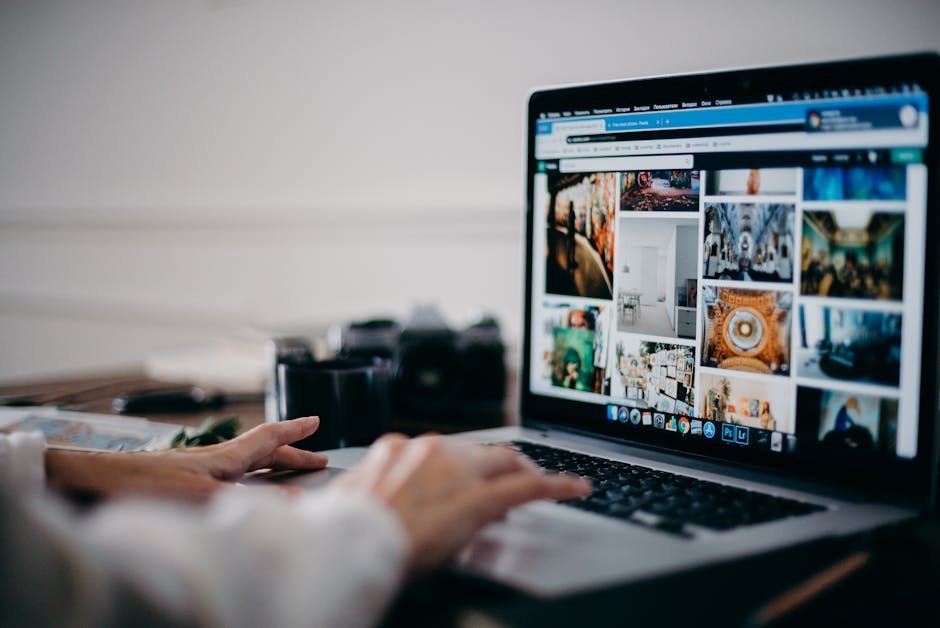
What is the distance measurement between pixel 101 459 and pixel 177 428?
258mm

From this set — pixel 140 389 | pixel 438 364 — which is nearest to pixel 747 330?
pixel 438 364

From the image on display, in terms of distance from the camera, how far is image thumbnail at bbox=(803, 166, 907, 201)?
1.89 ft

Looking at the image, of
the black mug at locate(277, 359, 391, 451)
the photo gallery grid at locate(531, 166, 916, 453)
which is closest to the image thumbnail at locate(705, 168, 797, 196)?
the photo gallery grid at locate(531, 166, 916, 453)

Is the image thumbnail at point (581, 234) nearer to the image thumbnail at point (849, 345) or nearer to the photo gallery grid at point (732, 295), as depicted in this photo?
the photo gallery grid at point (732, 295)

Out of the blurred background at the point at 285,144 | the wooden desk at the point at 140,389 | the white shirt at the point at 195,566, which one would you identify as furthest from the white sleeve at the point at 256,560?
the blurred background at the point at 285,144

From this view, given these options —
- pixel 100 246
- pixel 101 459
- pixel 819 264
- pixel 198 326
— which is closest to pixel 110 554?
pixel 101 459

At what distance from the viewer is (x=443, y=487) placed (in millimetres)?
503

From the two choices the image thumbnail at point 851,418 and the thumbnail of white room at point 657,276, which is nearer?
the image thumbnail at point 851,418

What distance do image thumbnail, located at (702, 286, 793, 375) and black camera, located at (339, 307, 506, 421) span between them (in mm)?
420

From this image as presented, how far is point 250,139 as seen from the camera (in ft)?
7.22

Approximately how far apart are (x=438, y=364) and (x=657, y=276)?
42 centimetres

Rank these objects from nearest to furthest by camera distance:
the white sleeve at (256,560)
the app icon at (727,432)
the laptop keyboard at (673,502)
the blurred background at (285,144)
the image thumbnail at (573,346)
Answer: the white sleeve at (256,560)
the laptop keyboard at (673,502)
the app icon at (727,432)
the image thumbnail at (573,346)
the blurred background at (285,144)

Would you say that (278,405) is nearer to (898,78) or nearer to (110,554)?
(110,554)

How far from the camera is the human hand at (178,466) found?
2.04 feet
